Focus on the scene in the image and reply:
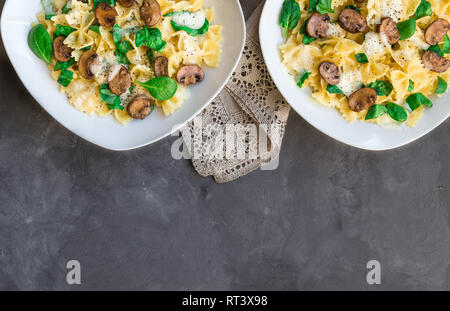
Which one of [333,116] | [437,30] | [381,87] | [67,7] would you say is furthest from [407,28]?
[67,7]

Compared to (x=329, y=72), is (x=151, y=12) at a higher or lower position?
higher

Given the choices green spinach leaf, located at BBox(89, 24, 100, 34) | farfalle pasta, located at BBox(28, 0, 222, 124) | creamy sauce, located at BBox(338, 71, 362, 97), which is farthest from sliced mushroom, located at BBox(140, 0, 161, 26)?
creamy sauce, located at BBox(338, 71, 362, 97)

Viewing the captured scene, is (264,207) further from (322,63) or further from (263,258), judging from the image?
(322,63)

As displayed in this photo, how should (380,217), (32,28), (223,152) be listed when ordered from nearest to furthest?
(32,28) < (223,152) < (380,217)

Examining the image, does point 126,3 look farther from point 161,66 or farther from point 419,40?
point 419,40

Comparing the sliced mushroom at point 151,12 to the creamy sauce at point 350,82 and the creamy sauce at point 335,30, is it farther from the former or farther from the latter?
the creamy sauce at point 350,82
